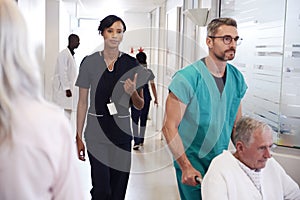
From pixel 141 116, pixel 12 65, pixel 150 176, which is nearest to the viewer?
pixel 12 65

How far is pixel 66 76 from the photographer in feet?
17.9

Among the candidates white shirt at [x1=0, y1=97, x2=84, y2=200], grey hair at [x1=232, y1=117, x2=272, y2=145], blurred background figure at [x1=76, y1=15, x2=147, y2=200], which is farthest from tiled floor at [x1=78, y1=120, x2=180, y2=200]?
white shirt at [x1=0, y1=97, x2=84, y2=200]

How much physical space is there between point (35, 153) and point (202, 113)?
122 centimetres

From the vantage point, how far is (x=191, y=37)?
16.6ft

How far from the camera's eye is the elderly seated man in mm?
1816

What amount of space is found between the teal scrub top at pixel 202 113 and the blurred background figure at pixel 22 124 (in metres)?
1.09

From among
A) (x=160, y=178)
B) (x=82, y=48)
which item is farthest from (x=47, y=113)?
(x=82, y=48)

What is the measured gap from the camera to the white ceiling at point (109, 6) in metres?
8.23

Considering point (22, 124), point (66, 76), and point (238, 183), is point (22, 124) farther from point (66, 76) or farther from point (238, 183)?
point (66, 76)

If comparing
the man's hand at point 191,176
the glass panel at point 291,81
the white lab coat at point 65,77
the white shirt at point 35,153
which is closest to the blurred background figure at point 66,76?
the white lab coat at point 65,77

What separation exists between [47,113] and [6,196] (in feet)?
0.72

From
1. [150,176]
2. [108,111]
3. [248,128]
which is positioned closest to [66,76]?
[150,176]

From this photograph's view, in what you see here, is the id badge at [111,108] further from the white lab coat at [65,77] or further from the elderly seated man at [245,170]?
the white lab coat at [65,77]

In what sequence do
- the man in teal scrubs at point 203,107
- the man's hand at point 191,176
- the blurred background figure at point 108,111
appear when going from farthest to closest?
the blurred background figure at point 108,111 → the man in teal scrubs at point 203,107 → the man's hand at point 191,176
